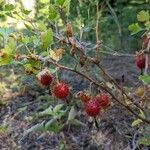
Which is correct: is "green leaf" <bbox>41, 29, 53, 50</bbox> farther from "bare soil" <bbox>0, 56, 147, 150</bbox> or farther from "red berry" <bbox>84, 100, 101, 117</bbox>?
"bare soil" <bbox>0, 56, 147, 150</bbox>

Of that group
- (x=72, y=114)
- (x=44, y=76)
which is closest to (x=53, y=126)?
(x=72, y=114)

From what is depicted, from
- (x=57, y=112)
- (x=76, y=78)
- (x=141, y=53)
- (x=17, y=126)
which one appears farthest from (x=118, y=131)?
(x=141, y=53)

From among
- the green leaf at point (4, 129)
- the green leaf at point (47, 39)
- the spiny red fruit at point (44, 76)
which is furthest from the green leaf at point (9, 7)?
the green leaf at point (4, 129)

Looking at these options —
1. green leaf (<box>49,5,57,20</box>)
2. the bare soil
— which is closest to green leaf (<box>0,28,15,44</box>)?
green leaf (<box>49,5,57,20</box>)

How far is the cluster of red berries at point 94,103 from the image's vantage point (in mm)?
2018

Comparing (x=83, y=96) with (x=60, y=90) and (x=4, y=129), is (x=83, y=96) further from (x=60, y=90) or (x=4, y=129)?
(x=4, y=129)

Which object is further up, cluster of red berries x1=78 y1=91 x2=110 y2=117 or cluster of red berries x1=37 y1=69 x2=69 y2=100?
cluster of red berries x1=37 y1=69 x2=69 y2=100

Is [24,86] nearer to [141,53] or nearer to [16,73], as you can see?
[16,73]

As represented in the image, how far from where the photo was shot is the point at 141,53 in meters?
2.22

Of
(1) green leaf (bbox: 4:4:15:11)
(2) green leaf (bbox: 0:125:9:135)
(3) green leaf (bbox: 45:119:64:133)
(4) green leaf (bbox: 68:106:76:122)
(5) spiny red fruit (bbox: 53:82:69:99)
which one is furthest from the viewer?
(2) green leaf (bbox: 0:125:9:135)

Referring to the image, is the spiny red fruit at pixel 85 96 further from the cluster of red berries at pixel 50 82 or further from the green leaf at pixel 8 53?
the green leaf at pixel 8 53

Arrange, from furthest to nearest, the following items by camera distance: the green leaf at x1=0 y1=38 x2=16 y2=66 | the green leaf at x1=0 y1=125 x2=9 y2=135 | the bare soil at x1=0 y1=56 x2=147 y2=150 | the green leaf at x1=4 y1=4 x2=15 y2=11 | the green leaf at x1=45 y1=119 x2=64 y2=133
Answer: the green leaf at x1=0 y1=125 x2=9 y2=135
the bare soil at x1=0 y1=56 x2=147 y2=150
the green leaf at x1=45 y1=119 x2=64 y2=133
the green leaf at x1=4 y1=4 x2=15 y2=11
the green leaf at x1=0 y1=38 x2=16 y2=66

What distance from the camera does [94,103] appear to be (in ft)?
6.69

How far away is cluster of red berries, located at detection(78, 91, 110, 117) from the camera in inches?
79.4
